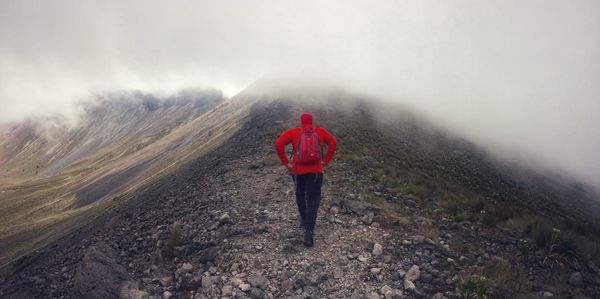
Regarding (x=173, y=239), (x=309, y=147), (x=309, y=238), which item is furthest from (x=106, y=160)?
(x=309, y=147)

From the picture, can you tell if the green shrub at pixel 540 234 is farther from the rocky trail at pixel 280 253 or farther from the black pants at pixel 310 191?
the black pants at pixel 310 191

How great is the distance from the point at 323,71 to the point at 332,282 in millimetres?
66682

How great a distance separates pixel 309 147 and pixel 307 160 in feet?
1.17

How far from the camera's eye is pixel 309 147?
31.4ft

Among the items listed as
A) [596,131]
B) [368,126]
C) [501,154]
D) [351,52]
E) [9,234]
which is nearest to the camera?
[368,126]

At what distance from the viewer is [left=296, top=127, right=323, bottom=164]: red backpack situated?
9578mm

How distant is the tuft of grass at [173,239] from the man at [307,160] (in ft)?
13.1

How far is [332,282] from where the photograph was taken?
29.3ft

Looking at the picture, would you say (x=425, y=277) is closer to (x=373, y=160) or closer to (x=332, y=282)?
(x=332, y=282)

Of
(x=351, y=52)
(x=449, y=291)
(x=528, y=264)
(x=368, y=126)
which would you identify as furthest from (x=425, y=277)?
(x=351, y=52)

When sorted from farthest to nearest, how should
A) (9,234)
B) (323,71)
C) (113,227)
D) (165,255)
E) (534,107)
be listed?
1. (323,71)
2. (534,107)
3. (9,234)
4. (113,227)
5. (165,255)

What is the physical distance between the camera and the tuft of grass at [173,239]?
10625mm

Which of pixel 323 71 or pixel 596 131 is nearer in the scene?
pixel 596 131

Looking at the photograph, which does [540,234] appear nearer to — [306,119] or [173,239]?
[306,119]
